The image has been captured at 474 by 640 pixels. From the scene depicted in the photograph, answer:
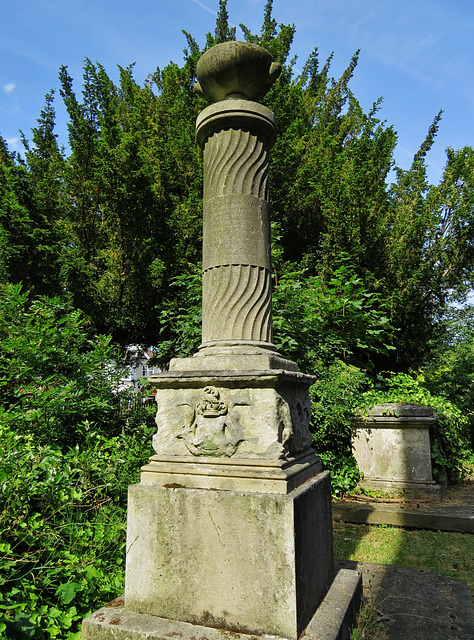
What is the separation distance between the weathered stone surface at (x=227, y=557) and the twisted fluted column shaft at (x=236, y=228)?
3.09ft

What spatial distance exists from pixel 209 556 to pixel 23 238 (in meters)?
6.33

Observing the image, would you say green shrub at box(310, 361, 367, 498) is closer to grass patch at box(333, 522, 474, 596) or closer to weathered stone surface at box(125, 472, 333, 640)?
grass patch at box(333, 522, 474, 596)

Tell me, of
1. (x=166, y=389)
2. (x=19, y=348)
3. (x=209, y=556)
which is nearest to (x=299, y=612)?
(x=209, y=556)

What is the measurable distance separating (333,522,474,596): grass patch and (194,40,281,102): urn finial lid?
14.0ft

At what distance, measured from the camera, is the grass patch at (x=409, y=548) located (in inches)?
160

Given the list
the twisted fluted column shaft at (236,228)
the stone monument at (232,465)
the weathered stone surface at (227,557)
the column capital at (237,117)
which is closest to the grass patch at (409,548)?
the stone monument at (232,465)

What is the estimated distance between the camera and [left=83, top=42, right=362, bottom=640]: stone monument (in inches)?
86.8

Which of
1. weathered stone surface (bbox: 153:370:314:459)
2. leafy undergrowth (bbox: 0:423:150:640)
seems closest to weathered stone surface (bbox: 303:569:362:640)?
weathered stone surface (bbox: 153:370:314:459)

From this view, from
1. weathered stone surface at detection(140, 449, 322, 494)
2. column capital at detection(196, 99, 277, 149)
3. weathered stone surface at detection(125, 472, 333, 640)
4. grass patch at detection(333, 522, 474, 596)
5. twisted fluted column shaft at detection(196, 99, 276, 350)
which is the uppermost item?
column capital at detection(196, 99, 277, 149)

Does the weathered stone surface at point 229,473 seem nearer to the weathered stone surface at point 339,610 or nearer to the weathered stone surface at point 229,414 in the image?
the weathered stone surface at point 229,414

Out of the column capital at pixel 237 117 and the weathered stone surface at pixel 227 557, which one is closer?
the weathered stone surface at pixel 227 557

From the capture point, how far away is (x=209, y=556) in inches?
90.8

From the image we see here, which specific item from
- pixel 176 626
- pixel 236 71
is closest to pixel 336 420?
pixel 176 626

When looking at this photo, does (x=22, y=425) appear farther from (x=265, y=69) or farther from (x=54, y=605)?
(x=265, y=69)
